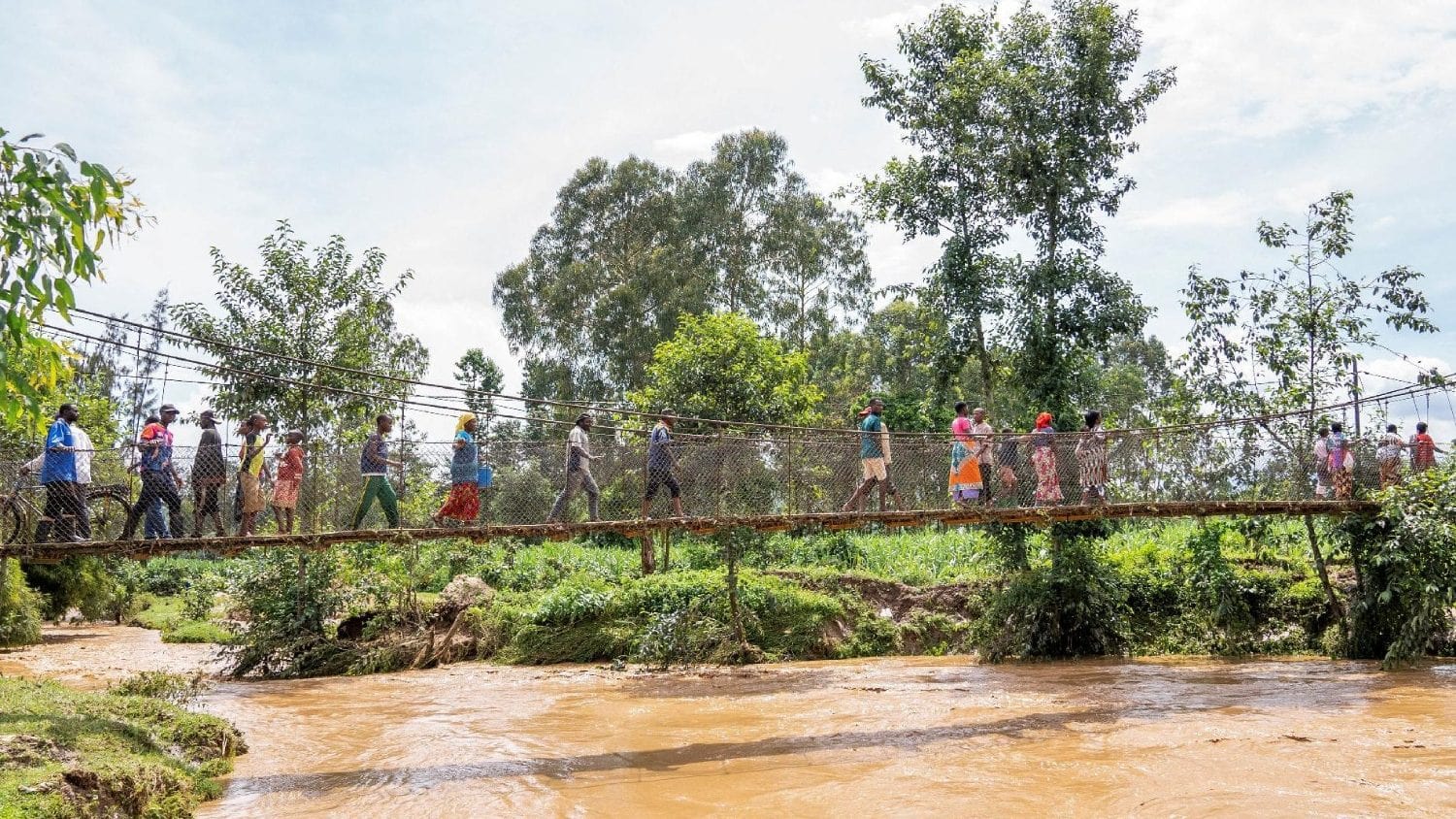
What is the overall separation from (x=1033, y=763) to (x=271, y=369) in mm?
9725

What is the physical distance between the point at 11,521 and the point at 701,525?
597cm

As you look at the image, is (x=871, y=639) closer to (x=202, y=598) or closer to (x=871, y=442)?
(x=871, y=442)

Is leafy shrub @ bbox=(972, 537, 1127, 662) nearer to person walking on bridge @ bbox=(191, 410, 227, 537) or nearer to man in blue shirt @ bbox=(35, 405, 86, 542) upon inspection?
person walking on bridge @ bbox=(191, 410, 227, 537)

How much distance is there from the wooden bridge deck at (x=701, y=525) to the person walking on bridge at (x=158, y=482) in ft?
0.80

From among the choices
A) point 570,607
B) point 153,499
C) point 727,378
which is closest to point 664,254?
point 727,378

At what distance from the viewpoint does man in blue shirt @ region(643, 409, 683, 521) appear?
968cm

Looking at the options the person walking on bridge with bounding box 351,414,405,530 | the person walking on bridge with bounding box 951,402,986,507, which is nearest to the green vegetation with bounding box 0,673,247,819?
the person walking on bridge with bounding box 351,414,405,530

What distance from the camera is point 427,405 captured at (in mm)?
9719

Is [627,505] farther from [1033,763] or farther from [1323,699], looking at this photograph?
[1323,699]

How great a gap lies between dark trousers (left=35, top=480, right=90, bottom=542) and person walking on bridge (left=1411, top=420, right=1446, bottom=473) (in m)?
12.4

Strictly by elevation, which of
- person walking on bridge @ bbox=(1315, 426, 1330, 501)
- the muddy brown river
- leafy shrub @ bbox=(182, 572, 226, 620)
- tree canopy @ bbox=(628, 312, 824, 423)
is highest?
tree canopy @ bbox=(628, 312, 824, 423)

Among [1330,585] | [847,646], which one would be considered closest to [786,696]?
[847,646]

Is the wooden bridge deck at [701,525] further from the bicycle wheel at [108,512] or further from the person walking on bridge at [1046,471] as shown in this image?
the bicycle wheel at [108,512]

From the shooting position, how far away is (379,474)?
945cm
